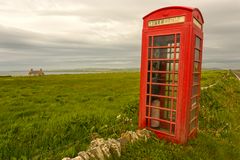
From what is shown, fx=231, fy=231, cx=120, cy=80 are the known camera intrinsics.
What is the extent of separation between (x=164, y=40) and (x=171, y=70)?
77 centimetres

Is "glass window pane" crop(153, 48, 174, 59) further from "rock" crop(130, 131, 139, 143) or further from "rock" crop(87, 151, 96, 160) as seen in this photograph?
"rock" crop(87, 151, 96, 160)

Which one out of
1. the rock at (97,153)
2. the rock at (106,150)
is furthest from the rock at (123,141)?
the rock at (97,153)

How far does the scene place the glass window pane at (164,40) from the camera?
5.65 meters

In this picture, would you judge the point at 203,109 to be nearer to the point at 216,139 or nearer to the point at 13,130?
the point at 216,139

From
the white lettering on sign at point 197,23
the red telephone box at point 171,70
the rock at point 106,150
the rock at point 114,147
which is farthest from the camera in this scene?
the white lettering on sign at point 197,23

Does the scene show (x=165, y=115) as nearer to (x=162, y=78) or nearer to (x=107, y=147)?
(x=162, y=78)

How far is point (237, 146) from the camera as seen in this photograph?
22.1ft

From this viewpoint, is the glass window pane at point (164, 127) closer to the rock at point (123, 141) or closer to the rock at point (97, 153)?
the rock at point (123, 141)

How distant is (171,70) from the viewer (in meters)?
5.80

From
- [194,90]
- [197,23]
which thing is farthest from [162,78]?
[197,23]

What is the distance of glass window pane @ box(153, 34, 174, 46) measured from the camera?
5651 millimetres

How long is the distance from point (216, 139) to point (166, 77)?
250 centimetres

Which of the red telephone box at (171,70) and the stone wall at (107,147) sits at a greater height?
the red telephone box at (171,70)

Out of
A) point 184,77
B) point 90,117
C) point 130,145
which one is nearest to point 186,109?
point 184,77
